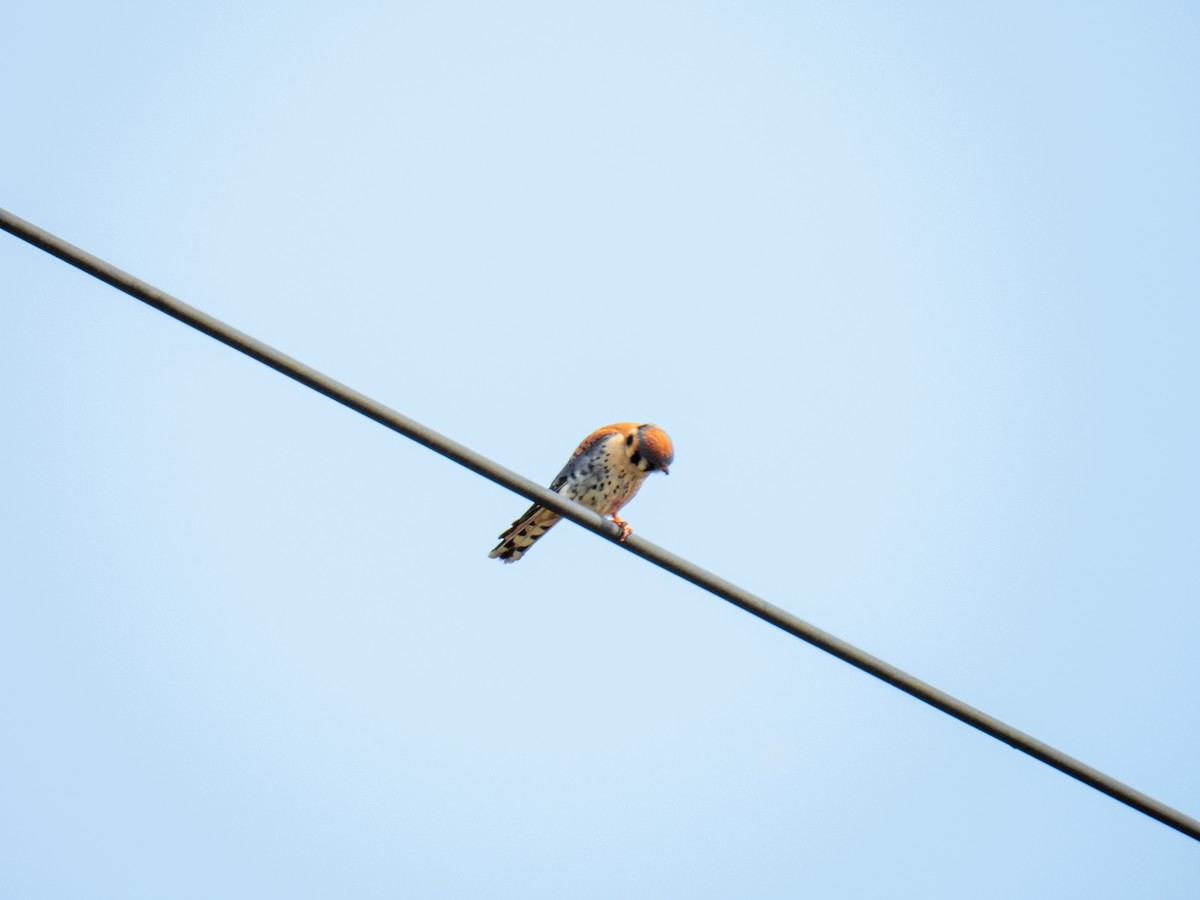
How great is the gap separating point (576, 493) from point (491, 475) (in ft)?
15.8

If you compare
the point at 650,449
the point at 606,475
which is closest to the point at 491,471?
the point at 650,449

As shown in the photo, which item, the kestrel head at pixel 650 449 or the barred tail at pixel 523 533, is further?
the barred tail at pixel 523 533

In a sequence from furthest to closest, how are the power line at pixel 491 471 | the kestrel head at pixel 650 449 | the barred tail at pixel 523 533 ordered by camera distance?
the barred tail at pixel 523 533, the kestrel head at pixel 650 449, the power line at pixel 491 471

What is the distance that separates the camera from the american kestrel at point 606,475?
8664 millimetres

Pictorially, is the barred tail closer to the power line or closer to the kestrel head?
the kestrel head

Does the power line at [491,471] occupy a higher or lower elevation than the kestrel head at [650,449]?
lower

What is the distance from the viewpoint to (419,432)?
4.05 m

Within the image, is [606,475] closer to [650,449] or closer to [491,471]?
[650,449]

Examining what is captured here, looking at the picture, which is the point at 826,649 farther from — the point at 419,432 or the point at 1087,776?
the point at 419,432

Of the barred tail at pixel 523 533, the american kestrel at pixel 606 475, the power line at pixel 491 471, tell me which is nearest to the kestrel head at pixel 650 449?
the american kestrel at pixel 606 475

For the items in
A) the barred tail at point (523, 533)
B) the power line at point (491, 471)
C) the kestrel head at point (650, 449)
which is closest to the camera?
the power line at point (491, 471)

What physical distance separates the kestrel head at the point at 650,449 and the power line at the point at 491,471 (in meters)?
4.47

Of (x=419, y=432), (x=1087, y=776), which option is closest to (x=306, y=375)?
(x=419, y=432)

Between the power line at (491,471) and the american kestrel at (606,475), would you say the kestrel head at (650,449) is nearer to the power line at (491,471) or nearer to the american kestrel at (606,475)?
the american kestrel at (606,475)
